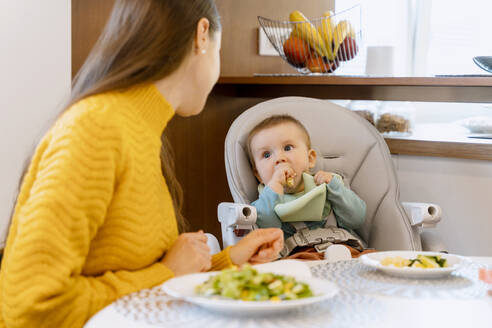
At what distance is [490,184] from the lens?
2531mm

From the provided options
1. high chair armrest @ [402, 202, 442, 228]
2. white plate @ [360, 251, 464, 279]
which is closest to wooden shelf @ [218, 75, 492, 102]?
high chair armrest @ [402, 202, 442, 228]

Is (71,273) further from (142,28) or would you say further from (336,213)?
(336,213)

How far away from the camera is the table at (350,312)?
0.93 meters

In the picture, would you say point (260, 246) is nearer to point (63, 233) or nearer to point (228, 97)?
point (63, 233)

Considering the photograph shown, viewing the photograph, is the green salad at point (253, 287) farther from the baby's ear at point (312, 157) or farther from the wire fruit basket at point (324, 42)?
the wire fruit basket at point (324, 42)

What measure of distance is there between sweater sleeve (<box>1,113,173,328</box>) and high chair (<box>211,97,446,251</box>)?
1.10 meters

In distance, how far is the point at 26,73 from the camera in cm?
224

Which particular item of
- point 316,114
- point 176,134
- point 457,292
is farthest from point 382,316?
point 176,134

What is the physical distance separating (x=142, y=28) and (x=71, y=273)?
423 millimetres

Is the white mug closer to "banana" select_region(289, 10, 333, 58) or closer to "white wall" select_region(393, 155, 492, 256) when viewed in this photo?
"banana" select_region(289, 10, 333, 58)

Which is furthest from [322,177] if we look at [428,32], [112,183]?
[428,32]

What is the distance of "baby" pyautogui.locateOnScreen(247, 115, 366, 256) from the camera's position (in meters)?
2.16

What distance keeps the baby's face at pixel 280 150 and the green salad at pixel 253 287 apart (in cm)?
128

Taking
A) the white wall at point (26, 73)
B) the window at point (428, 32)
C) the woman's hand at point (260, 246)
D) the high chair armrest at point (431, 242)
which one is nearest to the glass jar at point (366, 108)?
the high chair armrest at point (431, 242)
